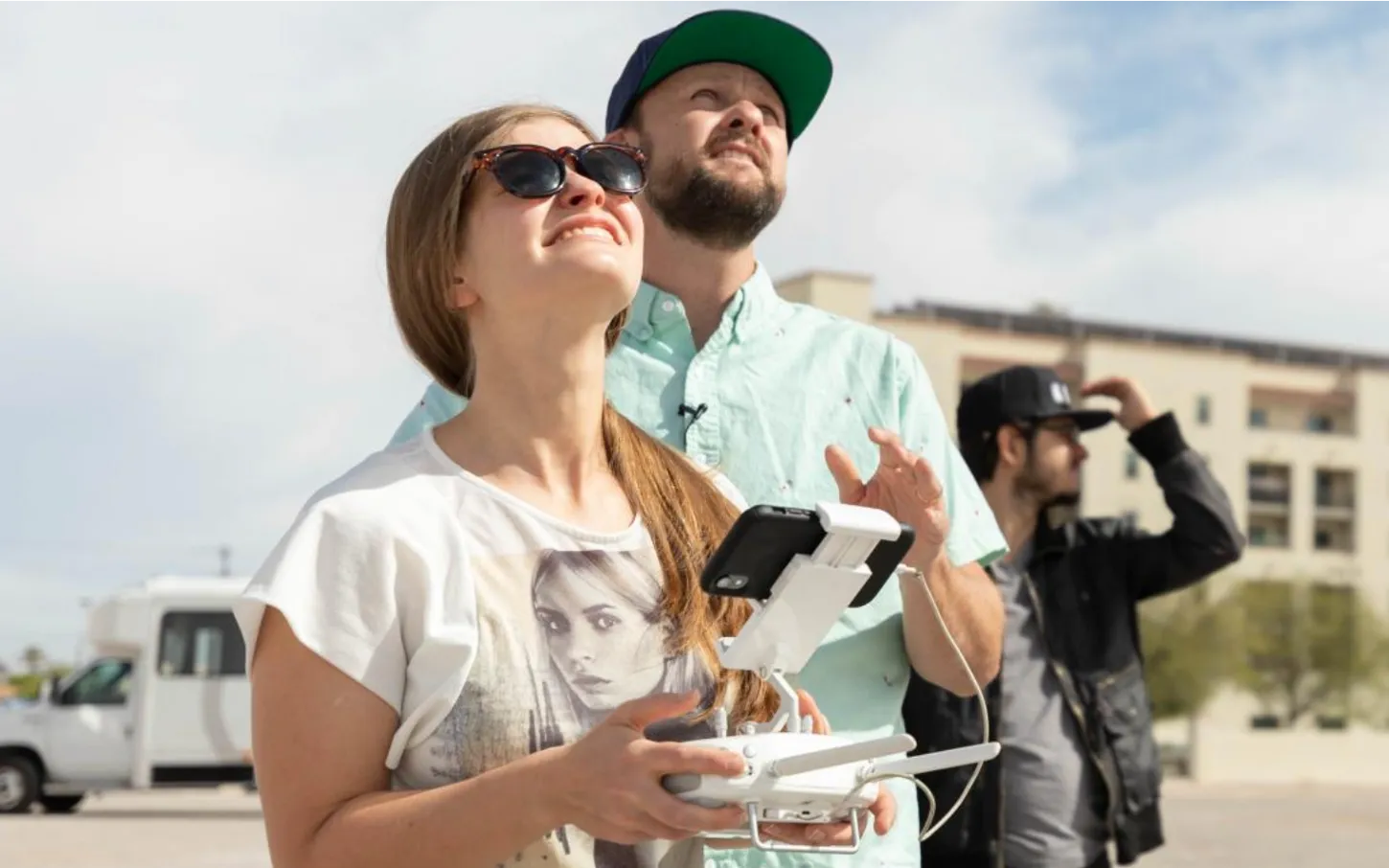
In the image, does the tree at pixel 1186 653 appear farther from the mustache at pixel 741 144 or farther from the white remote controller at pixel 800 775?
the white remote controller at pixel 800 775

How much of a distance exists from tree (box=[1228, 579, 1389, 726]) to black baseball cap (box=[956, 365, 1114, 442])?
69.5 metres

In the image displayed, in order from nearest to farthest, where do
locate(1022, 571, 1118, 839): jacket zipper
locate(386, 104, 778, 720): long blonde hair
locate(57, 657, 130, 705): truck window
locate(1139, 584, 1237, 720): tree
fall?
1. locate(386, 104, 778, 720): long blonde hair
2. locate(1022, 571, 1118, 839): jacket zipper
3. locate(57, 657, 130, 705): truck window
4. locate(1139, 584, 1237, 720): tree

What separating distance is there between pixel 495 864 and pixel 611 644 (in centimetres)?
30

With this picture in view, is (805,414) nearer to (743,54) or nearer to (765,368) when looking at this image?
(765,368)

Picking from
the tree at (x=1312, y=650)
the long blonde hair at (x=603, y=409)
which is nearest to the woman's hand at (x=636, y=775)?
the long blonde hair at (x=603, y=409)

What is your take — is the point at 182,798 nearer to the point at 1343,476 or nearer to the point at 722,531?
the point at 722,531

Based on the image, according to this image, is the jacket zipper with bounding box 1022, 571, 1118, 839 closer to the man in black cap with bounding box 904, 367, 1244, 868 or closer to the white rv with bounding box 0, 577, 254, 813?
the man in black cap with bounding box 904, 367, 1244, 868

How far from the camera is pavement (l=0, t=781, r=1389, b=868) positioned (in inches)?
603

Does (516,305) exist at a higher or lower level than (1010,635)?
higher

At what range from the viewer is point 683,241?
130 inches

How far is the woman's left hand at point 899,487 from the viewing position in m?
2.49

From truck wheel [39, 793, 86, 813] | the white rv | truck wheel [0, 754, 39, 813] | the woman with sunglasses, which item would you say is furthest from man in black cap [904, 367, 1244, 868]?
truck wheel [39, 793, 86, 813]

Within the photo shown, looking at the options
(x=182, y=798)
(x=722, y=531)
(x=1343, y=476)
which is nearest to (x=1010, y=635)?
(x=722, y=531)

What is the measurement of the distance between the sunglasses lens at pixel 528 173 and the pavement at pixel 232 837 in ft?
42.2
